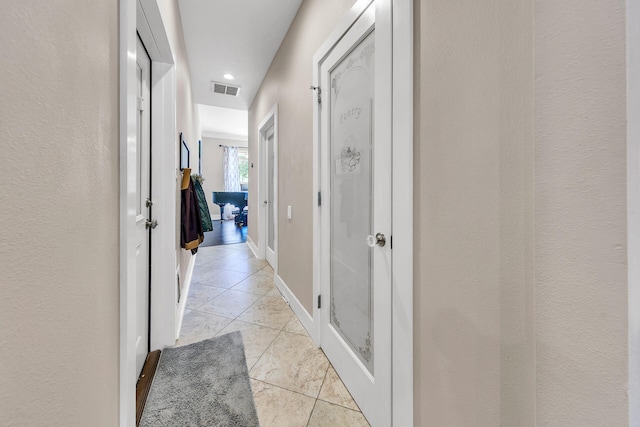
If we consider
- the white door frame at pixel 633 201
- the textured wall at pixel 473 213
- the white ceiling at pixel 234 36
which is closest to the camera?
the white door frame at pixel 633 201

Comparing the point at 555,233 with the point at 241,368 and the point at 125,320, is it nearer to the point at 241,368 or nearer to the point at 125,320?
the point at 125,320

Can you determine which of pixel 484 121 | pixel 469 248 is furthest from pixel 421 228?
pixel 484 121

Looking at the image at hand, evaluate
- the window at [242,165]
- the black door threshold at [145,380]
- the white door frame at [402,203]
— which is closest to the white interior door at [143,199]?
the black door threshold at [145,380]

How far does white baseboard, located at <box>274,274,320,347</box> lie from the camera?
1.95 m

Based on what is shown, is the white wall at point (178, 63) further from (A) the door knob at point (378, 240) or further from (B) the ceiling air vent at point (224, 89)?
(A) the door knob at point (378, 240)

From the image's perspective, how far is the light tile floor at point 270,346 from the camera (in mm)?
1327

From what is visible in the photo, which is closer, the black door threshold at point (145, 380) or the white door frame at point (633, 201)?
the white door frame at point (633, 201)

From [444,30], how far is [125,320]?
54.3 inches

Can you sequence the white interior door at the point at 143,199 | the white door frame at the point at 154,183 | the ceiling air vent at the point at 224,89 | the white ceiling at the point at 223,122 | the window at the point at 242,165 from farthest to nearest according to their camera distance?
1. the window at the point at 242,165
2. the white ceiling at the point at 223,122
3. the ceiling air vent at the point at 224,89
4. the white interior door at the point at 143,199
5. the white door frame at the point at 154,183

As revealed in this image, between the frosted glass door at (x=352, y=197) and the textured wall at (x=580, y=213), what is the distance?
82 cm

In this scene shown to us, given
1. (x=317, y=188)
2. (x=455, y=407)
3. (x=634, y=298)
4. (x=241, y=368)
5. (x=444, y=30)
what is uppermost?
(x=444, y=30)

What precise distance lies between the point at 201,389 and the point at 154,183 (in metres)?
1.28

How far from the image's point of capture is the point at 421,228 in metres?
0.95
